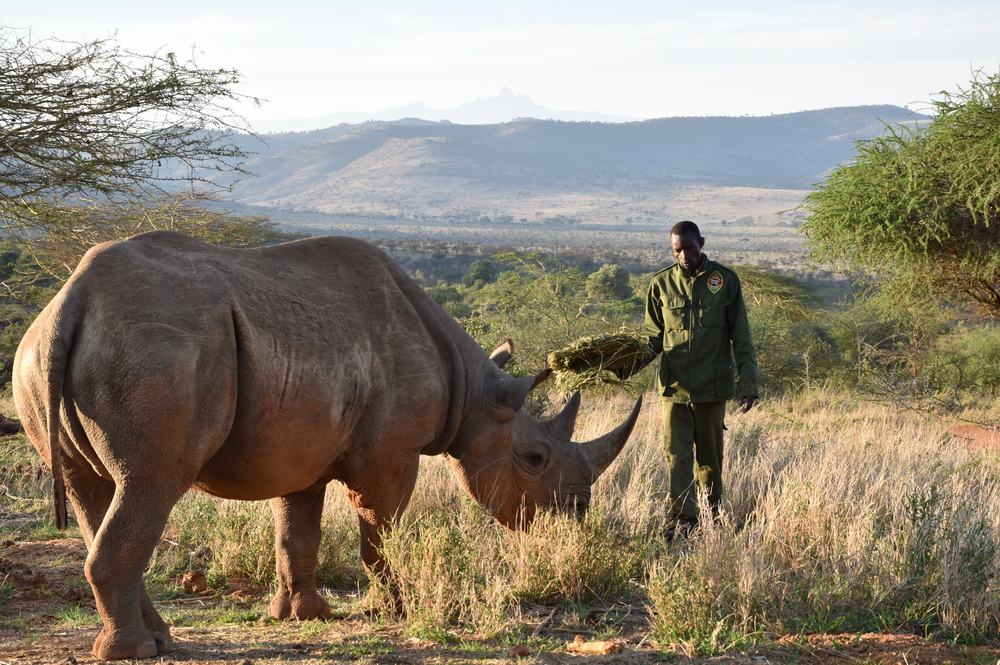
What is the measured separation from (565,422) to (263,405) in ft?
7.75

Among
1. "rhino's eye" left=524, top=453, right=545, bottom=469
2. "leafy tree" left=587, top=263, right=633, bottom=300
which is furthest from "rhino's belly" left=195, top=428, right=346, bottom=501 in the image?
"leafy tree" left=587, top=263, right=633, bottom=300

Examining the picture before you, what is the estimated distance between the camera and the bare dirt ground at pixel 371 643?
15.9 feet

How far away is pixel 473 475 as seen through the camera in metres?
6.23

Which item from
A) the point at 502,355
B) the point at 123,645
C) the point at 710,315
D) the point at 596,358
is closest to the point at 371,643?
the point at 123,645

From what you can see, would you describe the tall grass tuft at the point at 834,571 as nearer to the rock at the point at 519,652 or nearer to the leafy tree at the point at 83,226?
the rock at the point at 519,652

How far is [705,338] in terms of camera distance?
7438 mm

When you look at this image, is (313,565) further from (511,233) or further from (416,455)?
(511,233)

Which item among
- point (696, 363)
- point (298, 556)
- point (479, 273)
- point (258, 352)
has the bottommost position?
point (479, 273)

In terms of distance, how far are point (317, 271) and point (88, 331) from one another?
1523 mm

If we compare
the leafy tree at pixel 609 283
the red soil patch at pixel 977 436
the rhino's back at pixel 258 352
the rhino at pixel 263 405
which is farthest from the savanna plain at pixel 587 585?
the leafy tree at pixel 609 283

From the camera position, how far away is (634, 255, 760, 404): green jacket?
292 inches

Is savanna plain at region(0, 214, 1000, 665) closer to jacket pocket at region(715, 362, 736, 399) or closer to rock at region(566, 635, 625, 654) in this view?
rock at region(566, 635, 625, 654)

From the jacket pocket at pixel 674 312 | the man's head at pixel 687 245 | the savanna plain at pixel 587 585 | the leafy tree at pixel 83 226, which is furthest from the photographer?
the leafy tree at pixel 83 226

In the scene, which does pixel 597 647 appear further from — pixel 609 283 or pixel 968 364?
pixel 968 364
